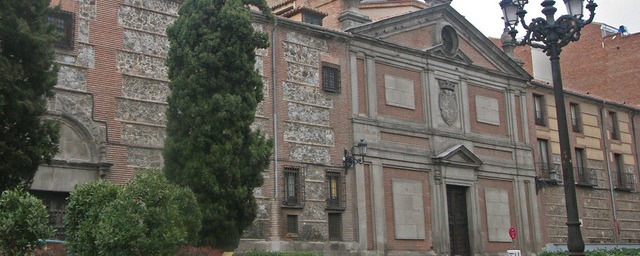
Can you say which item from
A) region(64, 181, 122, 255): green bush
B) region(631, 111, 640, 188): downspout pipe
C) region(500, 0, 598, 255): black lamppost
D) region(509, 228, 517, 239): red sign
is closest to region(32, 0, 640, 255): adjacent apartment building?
region(509, 228, 517, 239): red sign

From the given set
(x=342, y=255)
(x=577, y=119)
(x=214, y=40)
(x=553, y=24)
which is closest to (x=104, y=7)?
(x=214, y=40)

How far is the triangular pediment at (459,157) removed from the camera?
2622 cm

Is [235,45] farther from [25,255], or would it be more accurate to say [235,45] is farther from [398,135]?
[398,135]

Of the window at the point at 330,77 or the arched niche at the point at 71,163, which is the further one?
the window at the point at 330,77

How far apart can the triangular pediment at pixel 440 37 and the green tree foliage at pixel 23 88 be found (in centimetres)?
1243

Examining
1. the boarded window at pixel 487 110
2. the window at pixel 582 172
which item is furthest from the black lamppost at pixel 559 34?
the window at pixel 582 172

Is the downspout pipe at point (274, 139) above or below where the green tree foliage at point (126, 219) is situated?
above

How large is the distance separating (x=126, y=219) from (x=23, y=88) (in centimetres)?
356

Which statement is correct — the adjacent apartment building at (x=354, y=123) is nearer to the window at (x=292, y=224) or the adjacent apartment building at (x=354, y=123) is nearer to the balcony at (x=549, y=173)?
the window at (x=292, y=224)

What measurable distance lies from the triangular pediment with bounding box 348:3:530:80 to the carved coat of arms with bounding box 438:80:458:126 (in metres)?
0.91

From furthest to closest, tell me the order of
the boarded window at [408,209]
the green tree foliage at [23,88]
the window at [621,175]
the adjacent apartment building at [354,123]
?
1. the window at [621,175]
2. the boarded window at [408,209]
3. the adjacent apartment building at [354,123]
4. the green tree foliage at [23,88]

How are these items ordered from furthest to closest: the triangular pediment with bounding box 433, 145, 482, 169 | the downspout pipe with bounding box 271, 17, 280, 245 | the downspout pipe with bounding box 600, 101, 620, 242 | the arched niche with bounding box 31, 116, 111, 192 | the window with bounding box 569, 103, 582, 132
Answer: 1. the downspout pipe with bounding box 600, 101, 620, 242
2. the window with bounding box 569, 103, 582, 132
3. the triangular pediment with bounding box 433, 145, 482, 169
4. the downspout pipe with bounding box 271, 17, 280, 245
5. the arched niche with bounding box 31, 116, 111, 192

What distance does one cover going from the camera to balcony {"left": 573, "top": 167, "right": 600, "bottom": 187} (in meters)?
32.2

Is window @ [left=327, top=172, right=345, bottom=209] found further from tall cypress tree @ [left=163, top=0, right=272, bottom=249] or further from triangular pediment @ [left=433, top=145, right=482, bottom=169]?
tall cypress tree @ [left=163, top=0, right=272, bottom=249]
